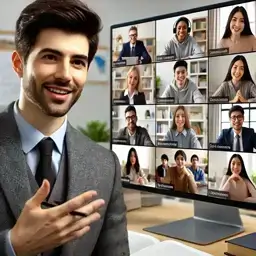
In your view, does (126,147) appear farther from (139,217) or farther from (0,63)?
(0,63)

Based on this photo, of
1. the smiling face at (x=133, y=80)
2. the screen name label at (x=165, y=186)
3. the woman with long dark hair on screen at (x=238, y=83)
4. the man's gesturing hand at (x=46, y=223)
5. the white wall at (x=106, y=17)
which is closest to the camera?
the man's gesturing hand at (x=46, y=223)

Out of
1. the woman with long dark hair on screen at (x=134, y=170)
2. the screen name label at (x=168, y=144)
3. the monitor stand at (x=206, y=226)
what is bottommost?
the monitor stand at (x=206, y=226)

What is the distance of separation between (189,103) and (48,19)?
2.12 feet

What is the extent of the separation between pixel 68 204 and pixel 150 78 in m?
0.86

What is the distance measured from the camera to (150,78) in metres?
1.50

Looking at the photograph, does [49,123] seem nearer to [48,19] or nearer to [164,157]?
[48,19]

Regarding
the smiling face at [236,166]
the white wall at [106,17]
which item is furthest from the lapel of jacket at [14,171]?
the white wall at [106,17]

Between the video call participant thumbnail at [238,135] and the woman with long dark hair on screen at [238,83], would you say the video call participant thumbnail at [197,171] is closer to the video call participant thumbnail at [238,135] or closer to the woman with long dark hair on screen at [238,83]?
the video call participant thumbnail at [238,135]

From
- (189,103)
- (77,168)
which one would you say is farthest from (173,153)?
(77,168)

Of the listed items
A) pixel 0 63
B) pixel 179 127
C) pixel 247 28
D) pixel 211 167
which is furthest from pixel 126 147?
pixel 0 63

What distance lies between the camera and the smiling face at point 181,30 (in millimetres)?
1390

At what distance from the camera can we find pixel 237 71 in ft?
4.09

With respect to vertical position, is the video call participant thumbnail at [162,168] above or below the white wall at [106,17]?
below

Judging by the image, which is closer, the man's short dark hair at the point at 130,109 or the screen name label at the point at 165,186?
the screen name label at the point at 165,186
